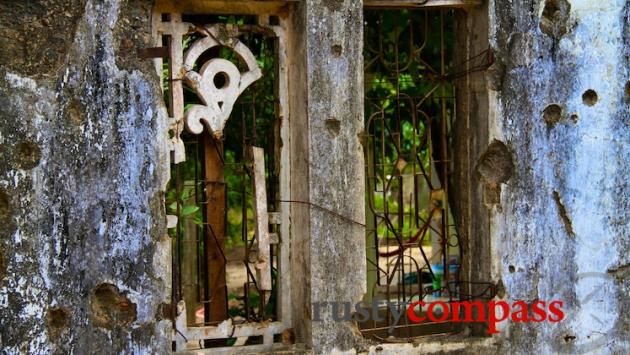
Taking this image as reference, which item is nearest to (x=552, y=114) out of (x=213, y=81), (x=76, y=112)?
(x=213, y=81)

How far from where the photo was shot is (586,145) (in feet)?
14.4

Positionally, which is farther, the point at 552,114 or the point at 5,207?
the point at 552,114

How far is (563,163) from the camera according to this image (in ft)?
14.4

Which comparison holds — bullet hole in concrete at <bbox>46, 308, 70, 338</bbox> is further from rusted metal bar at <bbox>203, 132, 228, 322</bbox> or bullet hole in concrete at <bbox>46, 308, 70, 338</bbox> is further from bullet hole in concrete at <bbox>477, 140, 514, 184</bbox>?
bullet hole in concrete at <bbox>477, 140, 514, 184</bbox>

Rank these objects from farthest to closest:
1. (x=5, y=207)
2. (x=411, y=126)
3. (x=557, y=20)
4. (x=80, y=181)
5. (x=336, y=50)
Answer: (x=411, y=126)
(x=557, y=20)
(x=336, y=50)
(x=80, y=181)
(x=5, y=207)

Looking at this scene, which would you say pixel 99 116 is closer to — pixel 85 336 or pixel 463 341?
pixel 85 336

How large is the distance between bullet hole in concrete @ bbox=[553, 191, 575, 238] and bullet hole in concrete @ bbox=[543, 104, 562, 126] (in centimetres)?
37

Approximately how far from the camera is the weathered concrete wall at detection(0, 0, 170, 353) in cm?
370

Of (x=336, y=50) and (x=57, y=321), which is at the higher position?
(x=336, y=50)

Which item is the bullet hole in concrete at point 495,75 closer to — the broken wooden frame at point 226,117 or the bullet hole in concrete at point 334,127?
the bullet hole in concrete at point 334,127

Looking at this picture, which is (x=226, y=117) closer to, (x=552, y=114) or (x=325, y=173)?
(x=325, y=173)

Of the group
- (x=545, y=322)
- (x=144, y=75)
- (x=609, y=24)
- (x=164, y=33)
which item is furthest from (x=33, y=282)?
(x=609, y=24)

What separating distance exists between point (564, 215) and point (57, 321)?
2.60 meters

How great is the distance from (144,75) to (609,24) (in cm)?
243
